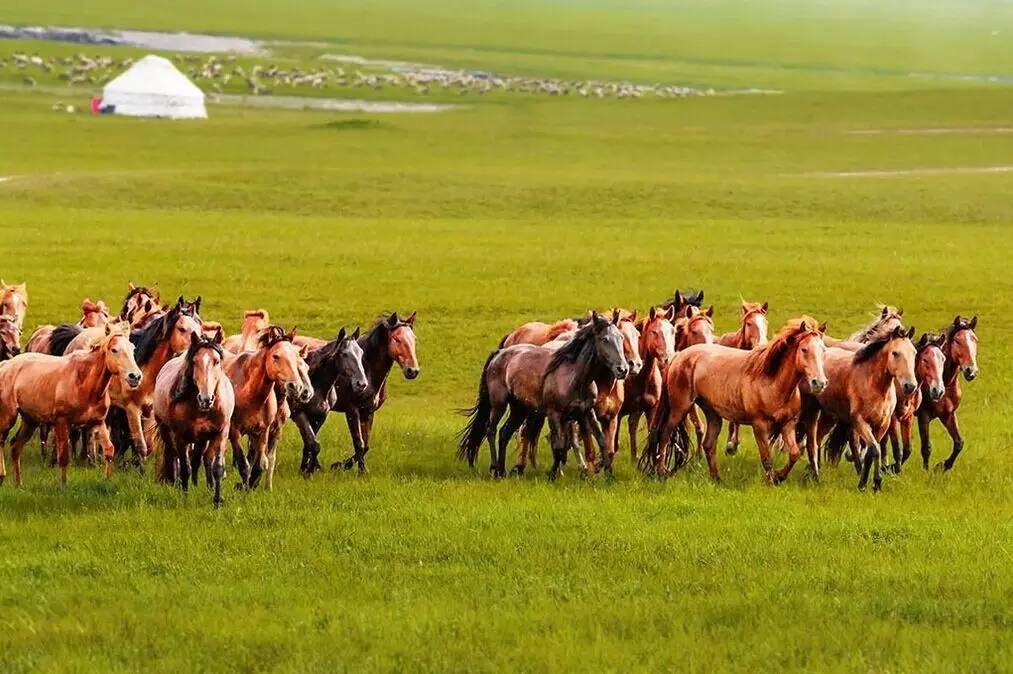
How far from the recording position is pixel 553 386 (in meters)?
16.2

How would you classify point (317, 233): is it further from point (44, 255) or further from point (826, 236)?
point (826, 236)

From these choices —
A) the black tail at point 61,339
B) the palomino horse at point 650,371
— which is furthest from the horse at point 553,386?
the black tail at point 61,339

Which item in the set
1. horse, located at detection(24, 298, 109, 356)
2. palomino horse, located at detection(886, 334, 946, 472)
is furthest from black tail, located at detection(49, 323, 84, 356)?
palomino horse, located at detection(886, 334, 946, 472)

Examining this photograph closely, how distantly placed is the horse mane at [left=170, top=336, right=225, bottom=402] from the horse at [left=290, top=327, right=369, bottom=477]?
5.92 feet

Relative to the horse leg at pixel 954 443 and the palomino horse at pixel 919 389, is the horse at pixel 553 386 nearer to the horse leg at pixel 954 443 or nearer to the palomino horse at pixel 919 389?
the palomino horse at pixel 919 389

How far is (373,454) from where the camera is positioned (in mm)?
17391

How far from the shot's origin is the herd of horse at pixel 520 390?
14.6 m

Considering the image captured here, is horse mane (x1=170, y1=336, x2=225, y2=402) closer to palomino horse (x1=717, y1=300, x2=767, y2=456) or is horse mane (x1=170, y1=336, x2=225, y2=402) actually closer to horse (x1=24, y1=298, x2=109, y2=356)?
horse (x1=24, y1=298, x2=109, y2=356)

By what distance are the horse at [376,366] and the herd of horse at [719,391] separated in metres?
0.88

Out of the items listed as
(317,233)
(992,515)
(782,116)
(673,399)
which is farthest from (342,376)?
(782,116)

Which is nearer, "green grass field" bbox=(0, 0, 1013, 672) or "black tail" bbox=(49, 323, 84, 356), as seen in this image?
"green grass field" bbox=(0, 0, 1013, 672)

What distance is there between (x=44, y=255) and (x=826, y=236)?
61.5 ft

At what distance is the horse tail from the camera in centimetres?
1642

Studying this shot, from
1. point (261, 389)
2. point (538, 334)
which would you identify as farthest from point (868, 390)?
point (261, 389)
